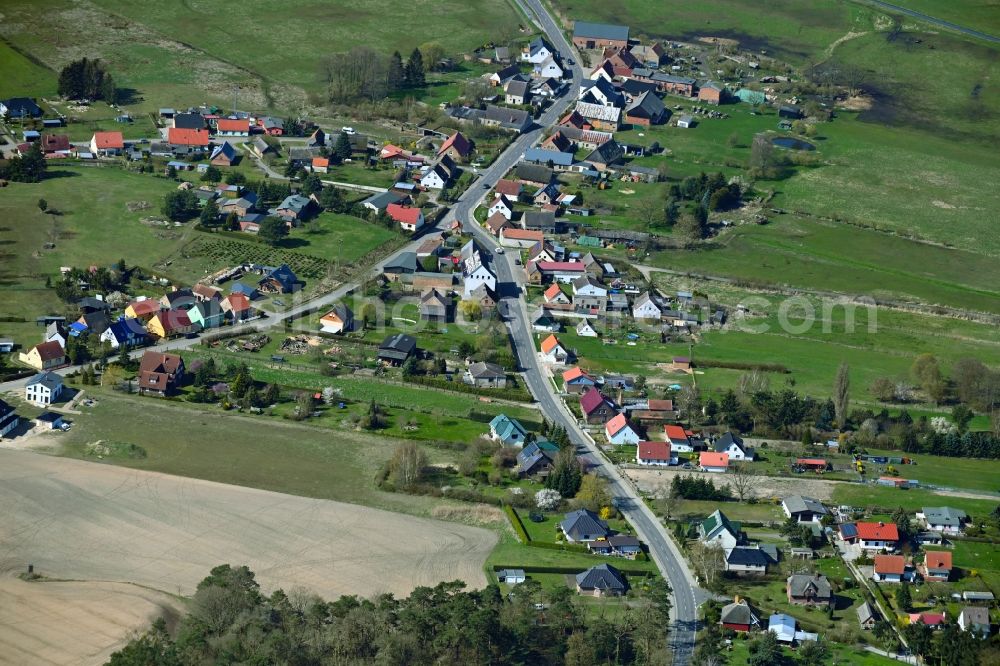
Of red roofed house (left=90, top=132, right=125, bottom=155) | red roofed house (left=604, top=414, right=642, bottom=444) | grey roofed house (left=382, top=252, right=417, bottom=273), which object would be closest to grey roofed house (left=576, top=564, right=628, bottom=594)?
red roofed house (left=604, top=414, right=642, bottom=444)

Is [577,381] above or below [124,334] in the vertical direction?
below

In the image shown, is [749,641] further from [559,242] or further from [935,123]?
[935,123]

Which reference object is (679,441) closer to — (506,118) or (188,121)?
(506,118)

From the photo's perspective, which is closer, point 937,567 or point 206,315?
point 937,567

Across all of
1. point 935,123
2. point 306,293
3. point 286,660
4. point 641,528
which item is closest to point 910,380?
point 641,528

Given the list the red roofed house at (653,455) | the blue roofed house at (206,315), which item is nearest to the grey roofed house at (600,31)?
the blue roofed house at (206,315)

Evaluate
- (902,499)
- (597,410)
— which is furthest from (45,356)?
(902,499)

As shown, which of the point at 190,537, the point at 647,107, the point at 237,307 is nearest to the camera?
the point at 190,537
